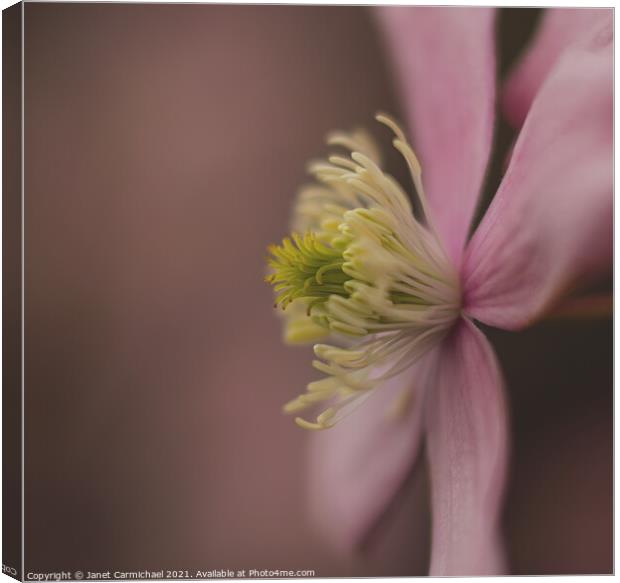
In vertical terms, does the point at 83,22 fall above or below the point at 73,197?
above

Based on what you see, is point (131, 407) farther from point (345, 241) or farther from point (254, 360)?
point (345, 241)

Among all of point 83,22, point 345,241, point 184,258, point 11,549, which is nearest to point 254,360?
point 184,258

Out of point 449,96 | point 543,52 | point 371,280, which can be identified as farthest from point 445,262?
point 543,52

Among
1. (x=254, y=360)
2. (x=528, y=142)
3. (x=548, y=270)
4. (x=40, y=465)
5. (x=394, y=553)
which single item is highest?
(x=528, y=142)

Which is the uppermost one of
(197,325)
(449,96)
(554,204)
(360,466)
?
(449,96)

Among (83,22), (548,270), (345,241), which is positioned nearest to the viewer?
(548,270)

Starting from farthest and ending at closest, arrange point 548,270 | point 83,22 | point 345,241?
point 83,22
point 345,241
point 548,270

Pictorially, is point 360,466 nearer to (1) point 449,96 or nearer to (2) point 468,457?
(2) point 468,457

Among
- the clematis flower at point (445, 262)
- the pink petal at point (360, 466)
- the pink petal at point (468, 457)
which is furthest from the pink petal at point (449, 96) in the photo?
the pink petal at point (360, 466)

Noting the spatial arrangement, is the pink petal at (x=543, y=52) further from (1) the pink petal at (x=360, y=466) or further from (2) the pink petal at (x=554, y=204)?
(1) the pink petal at (x=360, y=466)
